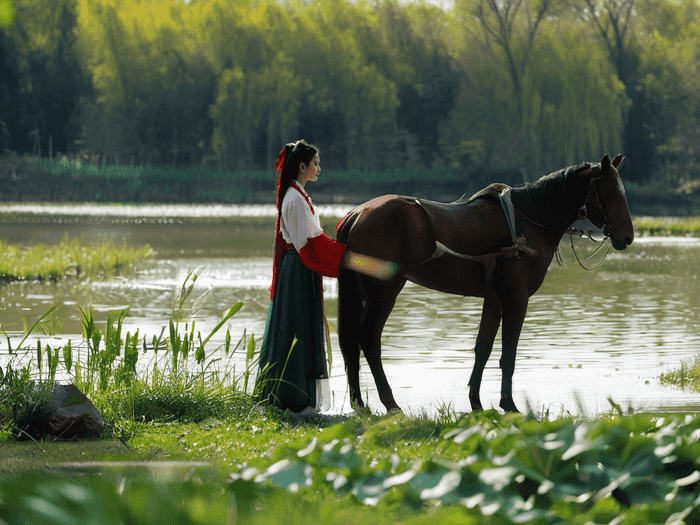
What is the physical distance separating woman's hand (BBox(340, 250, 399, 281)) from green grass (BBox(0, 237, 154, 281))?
35.8ft

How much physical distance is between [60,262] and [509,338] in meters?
11.9

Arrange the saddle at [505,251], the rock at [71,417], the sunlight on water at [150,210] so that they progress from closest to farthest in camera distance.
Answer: the rock at [71,417]
the saddle at [505,251]
the sunlight on water at [150,210]

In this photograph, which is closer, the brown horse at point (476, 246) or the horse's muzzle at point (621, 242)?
the brown horse at point (476, 246)

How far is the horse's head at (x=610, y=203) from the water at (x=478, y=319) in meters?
1.14

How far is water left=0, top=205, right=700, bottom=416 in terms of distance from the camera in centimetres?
715

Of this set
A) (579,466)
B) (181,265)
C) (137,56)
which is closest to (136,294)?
(181,265)

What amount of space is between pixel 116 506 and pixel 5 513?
0.25m

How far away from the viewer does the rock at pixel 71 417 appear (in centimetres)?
522

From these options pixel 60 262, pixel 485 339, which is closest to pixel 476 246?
pixel 485 339

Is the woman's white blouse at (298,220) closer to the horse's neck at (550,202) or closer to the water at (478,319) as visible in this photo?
the water at (478,319)

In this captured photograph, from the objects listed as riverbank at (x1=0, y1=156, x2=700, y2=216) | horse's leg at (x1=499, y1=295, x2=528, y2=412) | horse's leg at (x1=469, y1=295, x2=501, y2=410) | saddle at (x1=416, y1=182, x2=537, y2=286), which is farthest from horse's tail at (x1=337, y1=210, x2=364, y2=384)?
riverbank at (x1=0, y1=156, x2=700, y2=216)

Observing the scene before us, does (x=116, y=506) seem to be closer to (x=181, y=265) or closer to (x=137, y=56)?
(x=181, y=265)

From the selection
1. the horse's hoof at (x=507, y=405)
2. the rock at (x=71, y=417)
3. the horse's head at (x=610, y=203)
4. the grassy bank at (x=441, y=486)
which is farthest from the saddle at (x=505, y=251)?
the rock at (x=71, y=417)

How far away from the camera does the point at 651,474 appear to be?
351 cm
